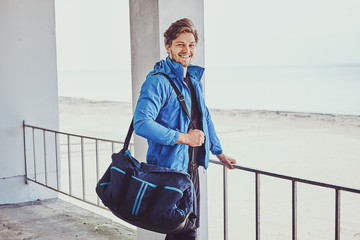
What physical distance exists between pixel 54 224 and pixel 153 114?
7.83ft

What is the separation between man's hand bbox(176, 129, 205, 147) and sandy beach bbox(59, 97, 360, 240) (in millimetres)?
3096

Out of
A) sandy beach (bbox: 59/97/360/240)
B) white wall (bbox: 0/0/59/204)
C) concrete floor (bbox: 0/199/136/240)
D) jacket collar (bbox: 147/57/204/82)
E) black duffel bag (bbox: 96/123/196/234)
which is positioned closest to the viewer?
black duffel bag (bbox: 96/123/196/234)

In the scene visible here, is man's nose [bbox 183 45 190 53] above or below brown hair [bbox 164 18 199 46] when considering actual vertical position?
below

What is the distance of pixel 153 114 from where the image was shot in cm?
198

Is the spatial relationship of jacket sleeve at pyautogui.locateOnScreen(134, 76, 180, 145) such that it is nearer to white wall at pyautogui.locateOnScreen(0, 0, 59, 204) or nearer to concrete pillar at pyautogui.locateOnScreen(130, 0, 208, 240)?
concrete pillar at pyautogui.locateOnScreen(130, 0, 208, 240)

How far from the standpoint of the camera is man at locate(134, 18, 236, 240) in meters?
1.96

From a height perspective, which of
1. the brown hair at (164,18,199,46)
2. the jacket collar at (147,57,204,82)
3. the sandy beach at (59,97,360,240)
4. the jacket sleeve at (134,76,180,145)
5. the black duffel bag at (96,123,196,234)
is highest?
the brown hair at (164,18,199,46)

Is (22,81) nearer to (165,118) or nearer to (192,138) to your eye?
(165,118)

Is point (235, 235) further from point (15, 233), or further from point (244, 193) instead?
point (15, 233)

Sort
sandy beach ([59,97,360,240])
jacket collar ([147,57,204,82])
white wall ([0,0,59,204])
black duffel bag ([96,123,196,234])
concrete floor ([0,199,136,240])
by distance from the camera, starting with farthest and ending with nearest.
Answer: sandy beach ([59,97,360,240]) → white wall ([0,0,59,204]) → concrete floor ([0,199,136,240]) → jacket collar ([147,57,204,82]) → black duffel bag ([96,123,196,234])

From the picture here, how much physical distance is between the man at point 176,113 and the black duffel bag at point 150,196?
116 mm

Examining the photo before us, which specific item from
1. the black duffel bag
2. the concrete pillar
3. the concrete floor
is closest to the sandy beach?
the concrete floor

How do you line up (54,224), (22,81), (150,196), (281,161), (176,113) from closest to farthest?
(150,196) → (176,113) → (54,224) → (22,81) → (281,161)

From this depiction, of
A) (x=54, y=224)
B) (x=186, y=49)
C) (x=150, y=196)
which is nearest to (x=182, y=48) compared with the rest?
(x=186, y=49)
